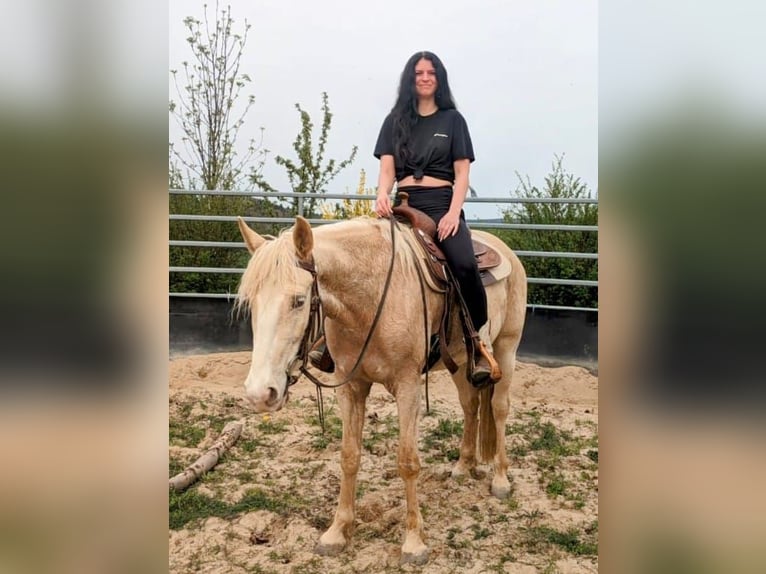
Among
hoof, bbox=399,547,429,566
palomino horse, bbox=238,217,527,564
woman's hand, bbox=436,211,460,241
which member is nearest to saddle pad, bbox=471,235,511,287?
palomino horse, bbox=238,217,527,564

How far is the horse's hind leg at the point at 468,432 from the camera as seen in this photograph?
12.2ft

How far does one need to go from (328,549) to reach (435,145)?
226 centimetres

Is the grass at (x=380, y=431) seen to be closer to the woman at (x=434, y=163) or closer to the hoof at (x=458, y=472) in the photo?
the hoof at (x=458, y=472)

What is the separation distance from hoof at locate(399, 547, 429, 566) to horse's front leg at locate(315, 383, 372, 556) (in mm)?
343

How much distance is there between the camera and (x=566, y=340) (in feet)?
20.8

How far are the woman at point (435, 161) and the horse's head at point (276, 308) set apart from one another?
85cm

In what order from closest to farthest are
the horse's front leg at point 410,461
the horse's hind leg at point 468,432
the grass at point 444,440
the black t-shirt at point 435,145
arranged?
the horse's front leg at point 410,461 → the black t-shirt at point 435,145 → the horse's hind leg at point 468,432 → the grass at point 444,440

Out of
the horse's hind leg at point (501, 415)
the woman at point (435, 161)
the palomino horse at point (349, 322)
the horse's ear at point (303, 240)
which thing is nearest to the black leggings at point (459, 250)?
the woman at point (435, 161)

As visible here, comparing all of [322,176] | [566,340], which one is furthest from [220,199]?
[566,340]

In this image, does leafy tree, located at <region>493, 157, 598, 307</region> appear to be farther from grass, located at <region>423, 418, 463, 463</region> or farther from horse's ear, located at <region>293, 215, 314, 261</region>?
horse's ear, located at <region>293, 215, 314, 261</region>

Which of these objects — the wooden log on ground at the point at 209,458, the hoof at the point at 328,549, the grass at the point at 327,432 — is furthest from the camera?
the grass at the point at 327,432

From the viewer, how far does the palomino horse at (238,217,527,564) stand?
2.06 meters
